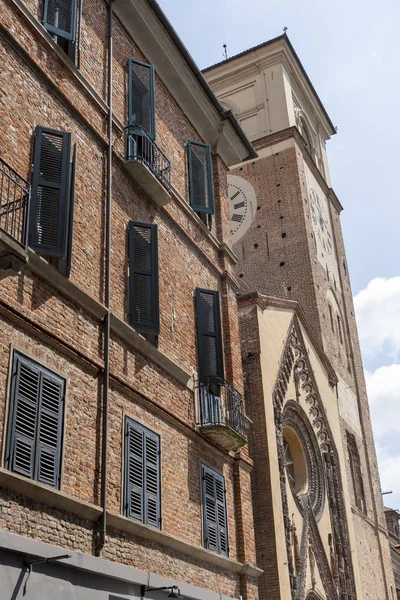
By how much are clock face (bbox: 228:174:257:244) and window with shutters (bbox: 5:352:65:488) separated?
2238 cm

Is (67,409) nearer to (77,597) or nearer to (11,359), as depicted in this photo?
(11,359)

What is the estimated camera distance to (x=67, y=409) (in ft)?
31.8

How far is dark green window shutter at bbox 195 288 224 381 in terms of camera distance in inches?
555

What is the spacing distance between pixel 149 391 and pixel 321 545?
9880 millimetres

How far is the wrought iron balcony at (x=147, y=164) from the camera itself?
12.9 metres

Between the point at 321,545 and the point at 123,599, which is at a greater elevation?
the point at 321,545

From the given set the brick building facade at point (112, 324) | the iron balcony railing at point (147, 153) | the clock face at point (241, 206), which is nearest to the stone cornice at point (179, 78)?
the brick building facade at point (112, 324)

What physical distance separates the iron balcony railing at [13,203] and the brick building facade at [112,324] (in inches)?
1.1

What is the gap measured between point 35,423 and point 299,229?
2246 centimetres

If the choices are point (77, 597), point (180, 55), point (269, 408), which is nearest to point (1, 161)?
point (77, 597)

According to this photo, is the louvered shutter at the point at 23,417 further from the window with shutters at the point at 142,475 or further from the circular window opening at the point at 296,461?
the circular window opening at the point at 296,461

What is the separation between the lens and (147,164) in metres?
13.2

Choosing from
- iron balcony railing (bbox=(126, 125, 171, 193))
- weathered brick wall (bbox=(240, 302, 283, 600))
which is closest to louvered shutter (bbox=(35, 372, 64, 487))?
iron balcony railing (bbox=(126, 125, 171, 193))

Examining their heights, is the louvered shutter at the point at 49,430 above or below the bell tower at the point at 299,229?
below
